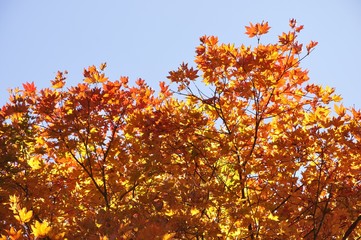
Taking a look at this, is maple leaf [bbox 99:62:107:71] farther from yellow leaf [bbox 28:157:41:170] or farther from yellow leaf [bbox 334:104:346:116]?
yellow leaf [bbox 334:104:346:116]

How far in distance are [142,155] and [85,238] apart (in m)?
2.30

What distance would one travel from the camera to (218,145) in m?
6.07

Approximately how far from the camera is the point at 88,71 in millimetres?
6008

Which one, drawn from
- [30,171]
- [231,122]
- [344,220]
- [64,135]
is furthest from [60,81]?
[344,220]

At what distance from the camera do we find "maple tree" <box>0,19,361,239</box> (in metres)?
5.29

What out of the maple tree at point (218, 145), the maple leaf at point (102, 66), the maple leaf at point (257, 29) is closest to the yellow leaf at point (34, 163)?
the maple tree at point (218, 145)

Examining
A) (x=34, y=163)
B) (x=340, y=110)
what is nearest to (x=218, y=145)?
(x=340, y=110)

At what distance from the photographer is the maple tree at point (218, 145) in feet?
17.4

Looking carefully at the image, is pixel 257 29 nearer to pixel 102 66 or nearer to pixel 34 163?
pixel 102 66

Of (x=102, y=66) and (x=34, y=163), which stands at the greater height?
(x=102, y=66)

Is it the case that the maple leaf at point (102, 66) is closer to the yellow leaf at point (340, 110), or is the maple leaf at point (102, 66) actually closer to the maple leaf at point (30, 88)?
the maple leaf at point (30, 88)

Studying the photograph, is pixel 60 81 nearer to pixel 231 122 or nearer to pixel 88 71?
pixel 88 71

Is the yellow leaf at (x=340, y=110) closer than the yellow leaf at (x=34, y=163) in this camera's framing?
Yes

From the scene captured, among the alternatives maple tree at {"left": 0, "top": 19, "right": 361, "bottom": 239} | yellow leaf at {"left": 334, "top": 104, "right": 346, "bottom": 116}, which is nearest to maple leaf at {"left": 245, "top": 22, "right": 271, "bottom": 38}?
maple tree at {"left": 0, "top": 19, "right": 361, "bottom": 239}
